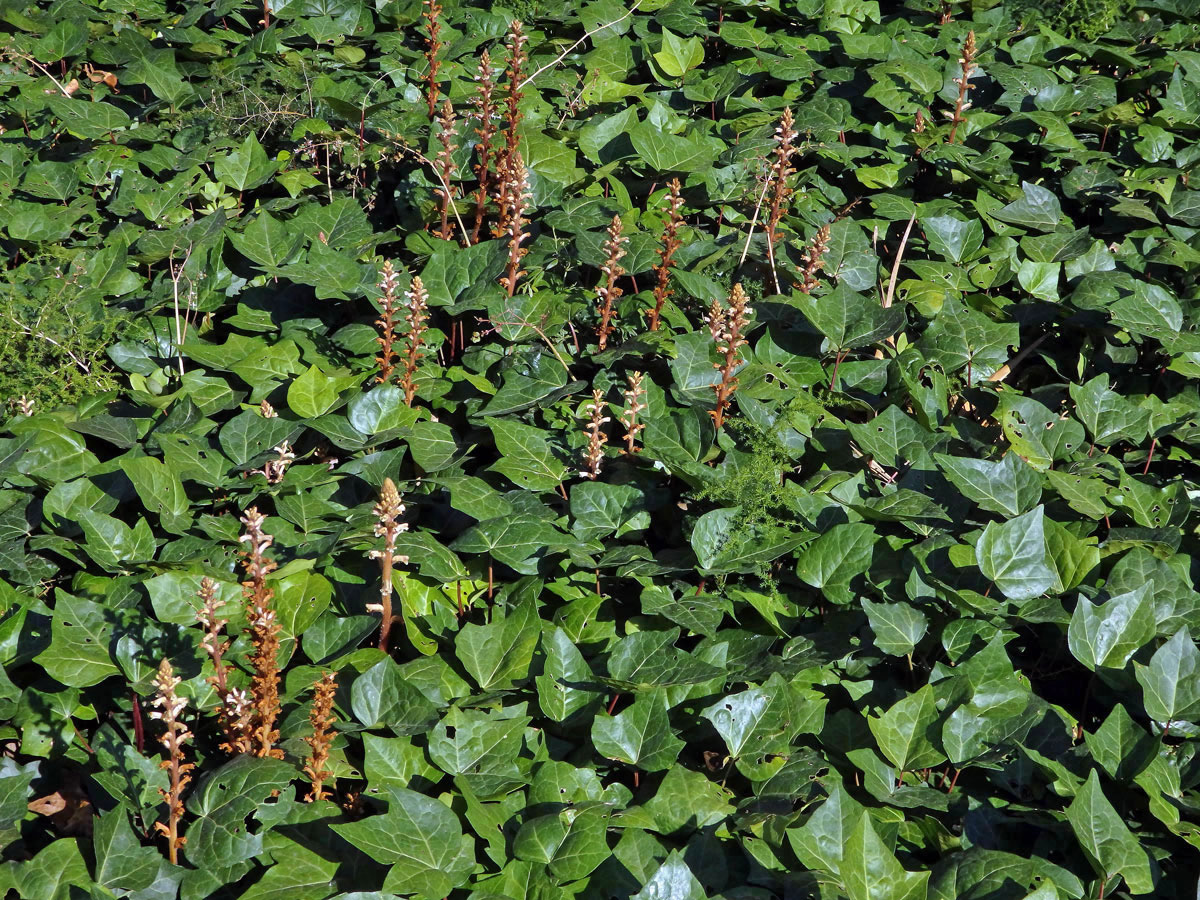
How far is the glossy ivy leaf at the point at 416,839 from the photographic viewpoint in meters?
2.59

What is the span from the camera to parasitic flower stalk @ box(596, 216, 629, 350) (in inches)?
157

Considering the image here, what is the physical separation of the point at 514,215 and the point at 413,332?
69cm

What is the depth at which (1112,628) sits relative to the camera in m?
3.07

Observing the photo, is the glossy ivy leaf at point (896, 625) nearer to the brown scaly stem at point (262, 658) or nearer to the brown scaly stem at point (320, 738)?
the brown scaly stem at point (320, 738)

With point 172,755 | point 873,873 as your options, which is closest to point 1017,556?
point 873,873

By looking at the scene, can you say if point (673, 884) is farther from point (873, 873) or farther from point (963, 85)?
point (963, 85)

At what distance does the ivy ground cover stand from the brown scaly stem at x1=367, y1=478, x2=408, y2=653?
30 mm

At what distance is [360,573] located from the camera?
11.4ft

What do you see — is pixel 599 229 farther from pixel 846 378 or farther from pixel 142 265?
pixel 142 265

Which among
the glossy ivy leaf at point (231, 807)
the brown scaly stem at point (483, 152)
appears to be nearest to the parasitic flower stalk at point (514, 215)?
the brown scaly stem at point (483, 152)

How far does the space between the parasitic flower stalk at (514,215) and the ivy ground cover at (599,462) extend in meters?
0.02

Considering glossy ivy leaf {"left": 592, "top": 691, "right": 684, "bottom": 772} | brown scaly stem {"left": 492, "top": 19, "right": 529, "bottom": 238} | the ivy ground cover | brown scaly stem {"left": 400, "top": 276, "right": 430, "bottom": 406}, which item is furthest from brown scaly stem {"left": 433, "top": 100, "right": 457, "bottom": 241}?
glossy ivy leaf {"left": 592, "top": 691, "right": 684, "bottom": 772}

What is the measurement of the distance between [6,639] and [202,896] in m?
1.12

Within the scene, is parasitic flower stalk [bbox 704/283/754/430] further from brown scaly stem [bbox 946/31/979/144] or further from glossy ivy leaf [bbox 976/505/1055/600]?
brown scaly stem [bbox 946/31/979/144]
